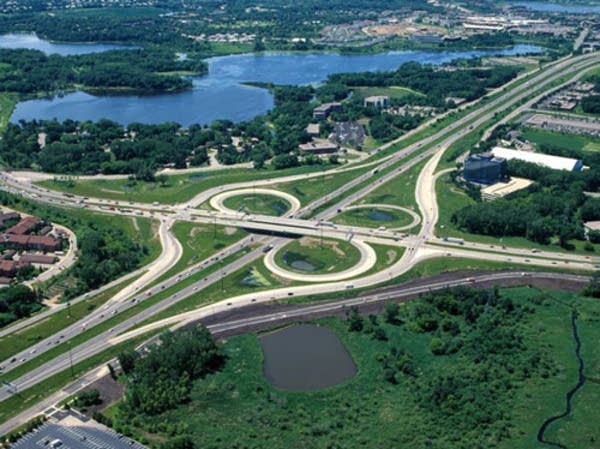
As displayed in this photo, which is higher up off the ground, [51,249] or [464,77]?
[464,77]

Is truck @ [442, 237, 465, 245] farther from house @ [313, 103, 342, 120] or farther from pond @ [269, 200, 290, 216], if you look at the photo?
house @ [313, 103, 342, 120]

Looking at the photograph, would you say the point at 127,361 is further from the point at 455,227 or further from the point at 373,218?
the point at 455,227

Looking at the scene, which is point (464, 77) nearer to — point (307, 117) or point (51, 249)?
point (307, 117)

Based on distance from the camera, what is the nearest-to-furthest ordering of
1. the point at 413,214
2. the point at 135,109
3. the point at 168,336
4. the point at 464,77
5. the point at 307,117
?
the point at 168,336, the point at 413,214, the point at 307,117, the point at 135,109, the point at 464,77

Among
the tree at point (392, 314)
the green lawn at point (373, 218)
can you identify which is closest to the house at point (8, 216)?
the green lawn at point (373, 218)

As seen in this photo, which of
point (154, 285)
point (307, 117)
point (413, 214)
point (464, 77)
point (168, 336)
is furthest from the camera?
point (464, 77)

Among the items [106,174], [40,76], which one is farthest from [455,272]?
[40,76]

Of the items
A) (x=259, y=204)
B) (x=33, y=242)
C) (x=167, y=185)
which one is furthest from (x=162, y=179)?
(x=33, y=242)
